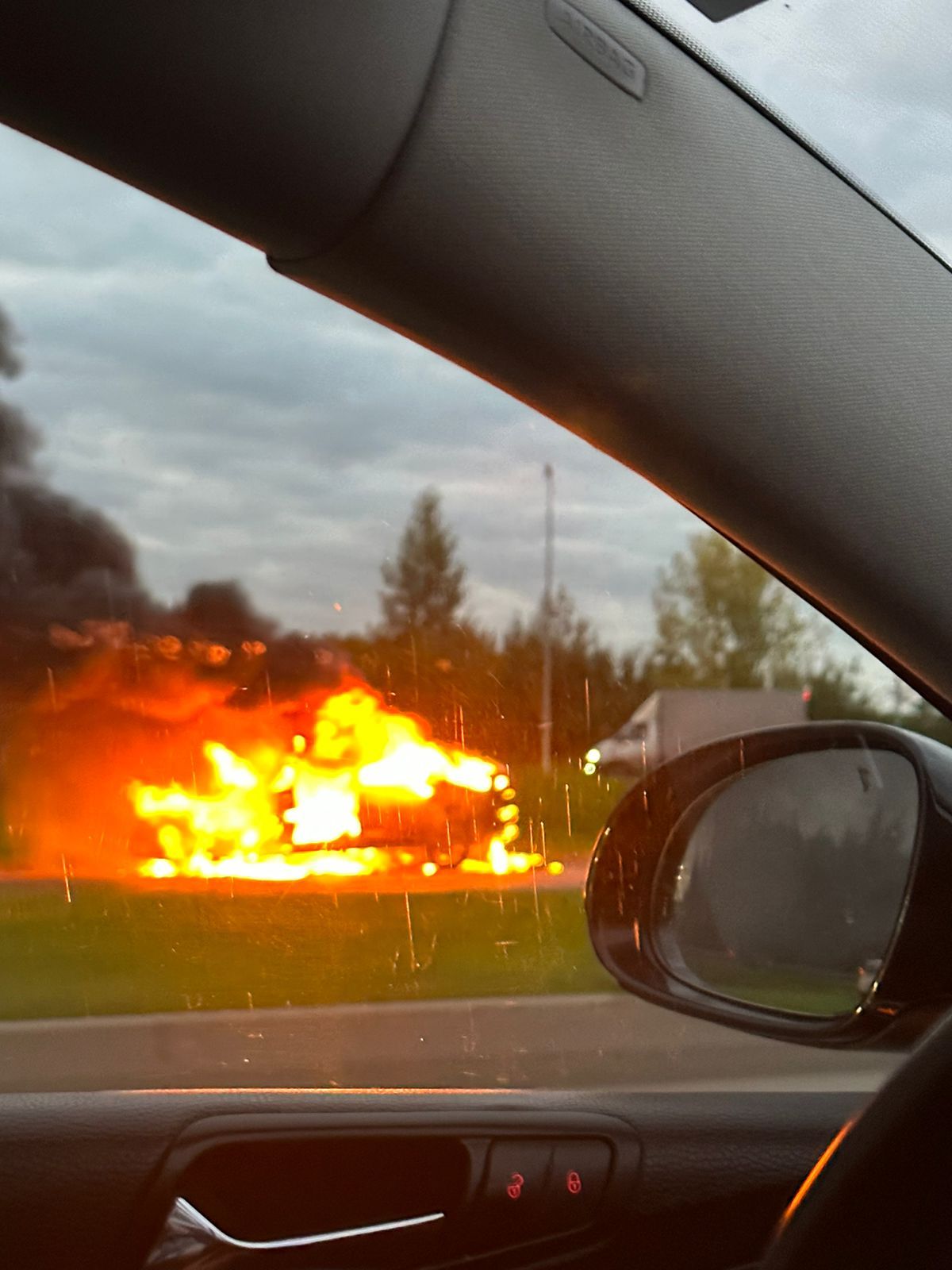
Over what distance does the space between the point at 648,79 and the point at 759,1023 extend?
183 centimetres

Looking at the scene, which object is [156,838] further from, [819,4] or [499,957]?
[819,4]

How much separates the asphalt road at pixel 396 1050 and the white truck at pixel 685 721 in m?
0.60

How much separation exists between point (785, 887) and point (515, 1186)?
36.0 inches

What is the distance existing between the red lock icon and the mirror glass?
615 mm

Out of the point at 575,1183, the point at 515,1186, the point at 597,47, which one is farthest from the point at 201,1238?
the point at 597,47

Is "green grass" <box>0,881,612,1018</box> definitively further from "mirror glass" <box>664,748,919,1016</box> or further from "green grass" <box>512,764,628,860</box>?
"mirror glass" <box>664,748,919,1016</box>

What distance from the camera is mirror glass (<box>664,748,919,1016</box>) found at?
270cm

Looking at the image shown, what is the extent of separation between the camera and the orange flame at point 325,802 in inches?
112

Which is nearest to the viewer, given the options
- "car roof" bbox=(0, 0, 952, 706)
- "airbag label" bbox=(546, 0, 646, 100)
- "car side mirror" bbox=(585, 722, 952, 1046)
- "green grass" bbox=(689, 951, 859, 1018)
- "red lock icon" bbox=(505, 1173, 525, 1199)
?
"car roof" bbox=(0, 0, 952, 706)

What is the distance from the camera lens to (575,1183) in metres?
3.05

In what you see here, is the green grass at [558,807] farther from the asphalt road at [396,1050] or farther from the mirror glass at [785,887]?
the asphalt road at [396,1050]

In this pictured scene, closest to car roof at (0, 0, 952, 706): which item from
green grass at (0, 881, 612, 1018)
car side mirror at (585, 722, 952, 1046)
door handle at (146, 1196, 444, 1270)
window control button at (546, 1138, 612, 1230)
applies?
car side mirror at (585, 722, 952, 1046)

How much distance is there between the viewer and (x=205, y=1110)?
3051 millimetres

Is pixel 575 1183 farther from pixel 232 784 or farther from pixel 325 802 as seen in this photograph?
pixel 232 784
